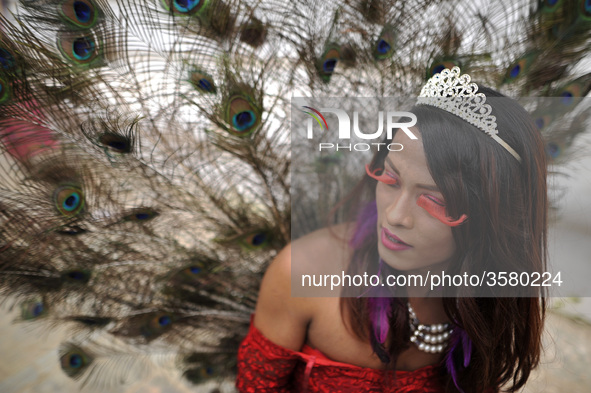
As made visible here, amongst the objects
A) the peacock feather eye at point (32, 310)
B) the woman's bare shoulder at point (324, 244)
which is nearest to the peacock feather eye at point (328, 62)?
the woman's bare shoulder at point (324, 244)

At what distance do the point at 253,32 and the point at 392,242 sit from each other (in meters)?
0.53

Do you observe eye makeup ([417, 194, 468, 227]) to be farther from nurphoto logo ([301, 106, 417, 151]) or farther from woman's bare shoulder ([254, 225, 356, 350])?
woman's bare shoulder ([254, 225, 356, 350])

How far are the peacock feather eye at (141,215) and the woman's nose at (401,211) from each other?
23.7 inches

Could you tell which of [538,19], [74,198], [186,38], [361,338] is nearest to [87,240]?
[74,198]

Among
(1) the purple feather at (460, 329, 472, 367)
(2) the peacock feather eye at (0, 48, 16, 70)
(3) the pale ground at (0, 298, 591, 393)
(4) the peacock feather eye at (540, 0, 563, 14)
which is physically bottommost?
(3) the pale ground at (0, 298, 591, 393)

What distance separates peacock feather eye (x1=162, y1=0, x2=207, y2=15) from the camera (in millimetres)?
735

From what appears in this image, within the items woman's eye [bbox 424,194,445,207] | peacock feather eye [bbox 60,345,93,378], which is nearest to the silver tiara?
woman's eye [bbox 424,194,445,207]

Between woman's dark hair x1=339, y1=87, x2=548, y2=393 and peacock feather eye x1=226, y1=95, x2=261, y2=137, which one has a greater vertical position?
peacock feather eye x1=226, y1=95, x2=261, y2=137

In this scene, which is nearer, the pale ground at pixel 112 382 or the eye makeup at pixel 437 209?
the eye makeup at pixel 437 209

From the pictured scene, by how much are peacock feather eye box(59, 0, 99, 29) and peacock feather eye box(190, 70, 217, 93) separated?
202 mm

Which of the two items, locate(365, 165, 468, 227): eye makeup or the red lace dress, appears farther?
the red lace dress

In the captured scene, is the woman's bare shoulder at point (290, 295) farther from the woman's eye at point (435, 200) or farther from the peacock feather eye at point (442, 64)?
the peacock feather eye at point (442, 64)

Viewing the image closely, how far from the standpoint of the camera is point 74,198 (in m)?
0.83

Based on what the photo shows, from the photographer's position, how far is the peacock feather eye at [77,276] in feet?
3.05
